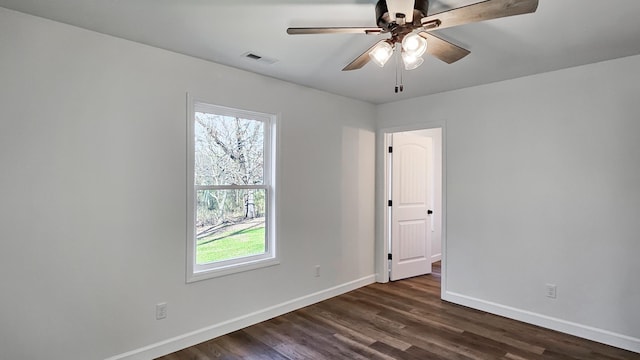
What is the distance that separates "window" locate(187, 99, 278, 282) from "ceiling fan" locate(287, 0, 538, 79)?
1558mm

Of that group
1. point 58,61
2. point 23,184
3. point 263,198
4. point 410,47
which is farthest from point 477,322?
point 58,61

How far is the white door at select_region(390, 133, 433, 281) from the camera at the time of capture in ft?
15.5

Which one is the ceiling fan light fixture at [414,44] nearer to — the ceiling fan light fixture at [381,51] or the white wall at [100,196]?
the ceiling fan light fixture at [381,51]

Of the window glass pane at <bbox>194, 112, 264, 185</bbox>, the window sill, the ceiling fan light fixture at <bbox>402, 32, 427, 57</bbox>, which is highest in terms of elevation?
the ceiling fan light fixture at <bbox>402, 32, 427, 57</bbox>

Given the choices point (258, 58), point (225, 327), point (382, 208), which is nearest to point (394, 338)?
point (225, 327)

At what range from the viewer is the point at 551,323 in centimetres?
322

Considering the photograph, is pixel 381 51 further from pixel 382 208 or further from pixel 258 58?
pixel 382 208

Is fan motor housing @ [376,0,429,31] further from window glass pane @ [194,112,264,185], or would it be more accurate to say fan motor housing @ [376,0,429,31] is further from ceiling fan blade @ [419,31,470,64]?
window glass pane @ [194,112,264,185]

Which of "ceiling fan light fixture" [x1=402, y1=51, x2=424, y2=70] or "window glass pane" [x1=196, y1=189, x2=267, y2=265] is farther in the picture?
"window glass pane" [x1=196, y1=189, x2=267, y2=265]

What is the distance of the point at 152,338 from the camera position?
2.66 m

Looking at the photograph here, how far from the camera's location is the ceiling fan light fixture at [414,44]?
5.87ft

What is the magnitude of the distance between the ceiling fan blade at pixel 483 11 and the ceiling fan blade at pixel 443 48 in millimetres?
153

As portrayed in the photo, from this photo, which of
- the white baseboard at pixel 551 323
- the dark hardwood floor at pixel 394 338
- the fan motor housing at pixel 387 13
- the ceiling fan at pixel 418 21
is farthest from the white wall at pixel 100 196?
the white baseboard at pixel 551 323

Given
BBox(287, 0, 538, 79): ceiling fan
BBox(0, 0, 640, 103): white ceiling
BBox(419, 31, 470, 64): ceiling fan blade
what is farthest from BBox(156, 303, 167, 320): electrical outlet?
BBox(419, 31, 470, 64): ceiling fan blade
